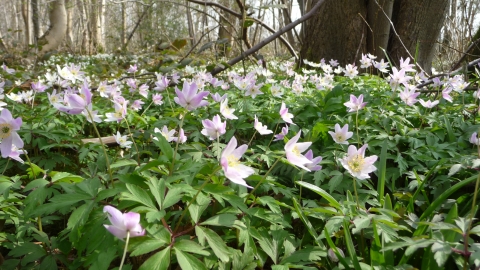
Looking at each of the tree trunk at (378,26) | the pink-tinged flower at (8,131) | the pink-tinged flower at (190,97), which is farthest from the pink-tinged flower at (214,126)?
the tree trunk at (378,26)

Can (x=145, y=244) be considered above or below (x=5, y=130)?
below

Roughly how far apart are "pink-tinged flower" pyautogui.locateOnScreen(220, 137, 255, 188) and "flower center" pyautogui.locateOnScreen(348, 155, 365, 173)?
0.56 meters

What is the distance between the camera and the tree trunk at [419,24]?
5172 millimetres

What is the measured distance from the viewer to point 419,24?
17.2 ft

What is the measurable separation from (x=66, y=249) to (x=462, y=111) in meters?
2.87

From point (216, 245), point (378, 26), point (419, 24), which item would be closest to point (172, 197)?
point (216, 245)

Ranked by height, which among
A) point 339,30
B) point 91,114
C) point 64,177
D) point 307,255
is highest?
point 339,30

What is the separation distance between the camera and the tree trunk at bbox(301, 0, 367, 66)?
17.9ft

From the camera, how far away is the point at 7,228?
192 centimetres

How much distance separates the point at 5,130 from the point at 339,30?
16.7 ft

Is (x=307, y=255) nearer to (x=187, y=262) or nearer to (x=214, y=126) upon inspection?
(x=187, y=262)

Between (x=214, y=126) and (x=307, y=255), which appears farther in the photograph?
(x=214, y=126)

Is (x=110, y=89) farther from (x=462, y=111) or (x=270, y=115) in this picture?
(x=462, y=111)

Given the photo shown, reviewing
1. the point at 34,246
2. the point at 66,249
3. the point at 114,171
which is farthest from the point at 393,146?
the point at 34,246
